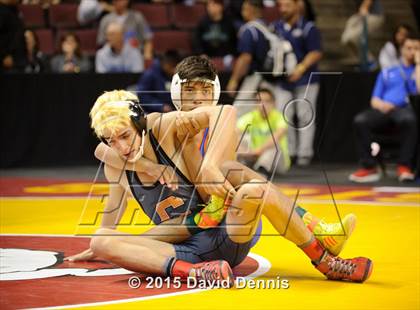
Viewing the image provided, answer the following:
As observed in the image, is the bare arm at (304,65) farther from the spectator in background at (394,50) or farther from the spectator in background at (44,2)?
the spectator in background at (44,2)

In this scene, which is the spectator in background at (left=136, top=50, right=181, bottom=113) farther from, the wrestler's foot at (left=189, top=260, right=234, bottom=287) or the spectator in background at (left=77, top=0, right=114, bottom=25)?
the wrestler's foot at (left=189, top=260, right=234, bottom=287)

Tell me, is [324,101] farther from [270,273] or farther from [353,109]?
[270,273]

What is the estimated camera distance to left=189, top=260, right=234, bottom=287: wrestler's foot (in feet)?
15.3

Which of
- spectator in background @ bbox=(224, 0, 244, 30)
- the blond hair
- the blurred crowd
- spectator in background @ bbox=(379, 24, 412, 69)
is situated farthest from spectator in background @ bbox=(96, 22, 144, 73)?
the blond hair

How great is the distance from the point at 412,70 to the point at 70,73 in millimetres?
4131

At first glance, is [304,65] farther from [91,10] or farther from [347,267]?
[347,267]

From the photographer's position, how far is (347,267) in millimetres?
4902

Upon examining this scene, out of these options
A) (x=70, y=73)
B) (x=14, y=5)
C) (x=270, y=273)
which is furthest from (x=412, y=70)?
(x=270, y=273)

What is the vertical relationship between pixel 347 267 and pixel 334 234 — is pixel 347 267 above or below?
below

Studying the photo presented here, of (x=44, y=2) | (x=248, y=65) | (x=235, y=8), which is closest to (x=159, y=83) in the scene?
(x=248, y=65)

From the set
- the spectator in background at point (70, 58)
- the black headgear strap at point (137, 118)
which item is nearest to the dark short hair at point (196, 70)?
the black headgear strap at point (137, 118)

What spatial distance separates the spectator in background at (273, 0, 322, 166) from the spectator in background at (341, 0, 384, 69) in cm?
143

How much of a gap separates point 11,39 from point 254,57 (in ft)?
9.86

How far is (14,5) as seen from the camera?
38.2 ft
